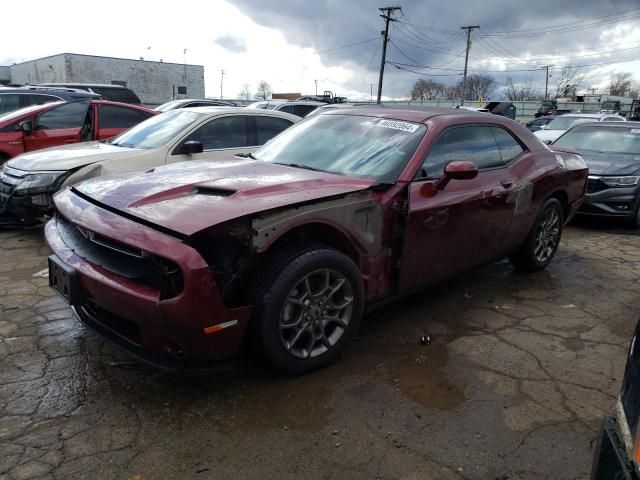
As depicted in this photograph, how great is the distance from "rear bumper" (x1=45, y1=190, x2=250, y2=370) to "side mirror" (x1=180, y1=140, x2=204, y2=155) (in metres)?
2.73

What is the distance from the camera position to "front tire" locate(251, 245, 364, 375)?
2.73m

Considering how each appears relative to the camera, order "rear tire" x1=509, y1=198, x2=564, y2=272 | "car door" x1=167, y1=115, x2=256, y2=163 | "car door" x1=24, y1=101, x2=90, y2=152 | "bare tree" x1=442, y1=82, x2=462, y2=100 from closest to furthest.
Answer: "rear tire" x1=509, y1=198, x2=564, y2=272, "car door" x1=167, y1=115, x2=256, y2=163, "car door" x1=24, y1=101, x2=90, y2=152, "bare tree" x1=442, y1=82, x2=462, y2=100

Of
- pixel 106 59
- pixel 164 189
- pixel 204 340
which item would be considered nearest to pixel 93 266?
pixel 164 189

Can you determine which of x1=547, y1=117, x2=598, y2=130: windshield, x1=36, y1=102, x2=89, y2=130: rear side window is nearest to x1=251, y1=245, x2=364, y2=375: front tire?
x1=36, y1=102, x2=89, y2=130: rear side window

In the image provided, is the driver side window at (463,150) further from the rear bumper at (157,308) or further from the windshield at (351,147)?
the rear bumper at (157,308)

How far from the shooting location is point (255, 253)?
2656mm

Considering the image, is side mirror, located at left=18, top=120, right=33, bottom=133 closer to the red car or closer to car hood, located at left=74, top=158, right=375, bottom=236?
the red car

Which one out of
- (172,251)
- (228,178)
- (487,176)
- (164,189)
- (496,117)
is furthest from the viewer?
(496,117)

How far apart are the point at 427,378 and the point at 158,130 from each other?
15.1 ft

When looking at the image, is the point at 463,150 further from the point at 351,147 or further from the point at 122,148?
the point at 122,148

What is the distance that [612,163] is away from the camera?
752 centimetres

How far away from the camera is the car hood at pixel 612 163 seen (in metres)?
7.28

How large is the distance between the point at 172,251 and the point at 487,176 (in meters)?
2.73

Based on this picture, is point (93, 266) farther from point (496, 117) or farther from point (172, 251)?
point (496, 117)
